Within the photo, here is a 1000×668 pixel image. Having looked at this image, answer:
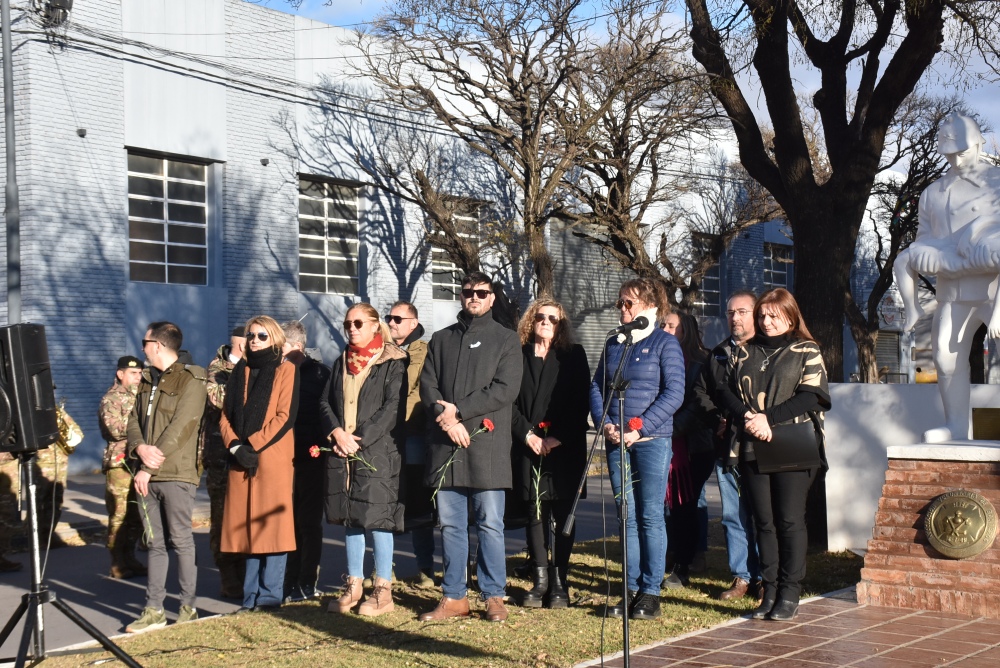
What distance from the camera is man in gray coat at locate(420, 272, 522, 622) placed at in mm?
7316

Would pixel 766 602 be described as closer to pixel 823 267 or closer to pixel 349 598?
pixel 349 598

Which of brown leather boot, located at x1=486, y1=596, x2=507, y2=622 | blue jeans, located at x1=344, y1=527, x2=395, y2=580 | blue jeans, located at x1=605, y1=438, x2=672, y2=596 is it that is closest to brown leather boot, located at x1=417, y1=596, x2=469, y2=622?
brown leather boot, located at x1=486, y1=596, x2=507, y2=622

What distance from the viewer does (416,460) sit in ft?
27.3

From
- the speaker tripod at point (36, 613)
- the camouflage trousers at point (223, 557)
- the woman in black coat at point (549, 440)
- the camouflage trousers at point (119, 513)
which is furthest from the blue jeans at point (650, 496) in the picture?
the camouflage trousers at point (119, 513)

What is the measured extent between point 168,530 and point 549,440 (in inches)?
103

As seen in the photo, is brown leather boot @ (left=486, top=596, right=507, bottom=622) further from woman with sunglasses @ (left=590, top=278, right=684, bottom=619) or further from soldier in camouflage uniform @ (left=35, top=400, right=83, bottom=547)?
soldier in camouflage uniform @ (left=35, top=400, right=83, bottom=547)

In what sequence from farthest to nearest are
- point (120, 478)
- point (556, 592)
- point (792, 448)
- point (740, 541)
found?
point (120, 478) → point (740, 541) → point (556, 592) → point (792, 448)

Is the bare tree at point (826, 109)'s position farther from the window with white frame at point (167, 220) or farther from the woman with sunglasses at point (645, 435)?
the window with white frame at point (167, 220)

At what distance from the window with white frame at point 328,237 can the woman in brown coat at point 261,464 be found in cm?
1425

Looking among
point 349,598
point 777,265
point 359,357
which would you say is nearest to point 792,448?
point 359,357

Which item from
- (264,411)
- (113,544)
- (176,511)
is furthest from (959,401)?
(113,544)

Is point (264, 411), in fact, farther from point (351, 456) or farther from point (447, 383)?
point (447, 383)

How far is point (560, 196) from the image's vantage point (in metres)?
24.5

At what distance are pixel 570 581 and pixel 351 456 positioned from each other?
2.19 metres
